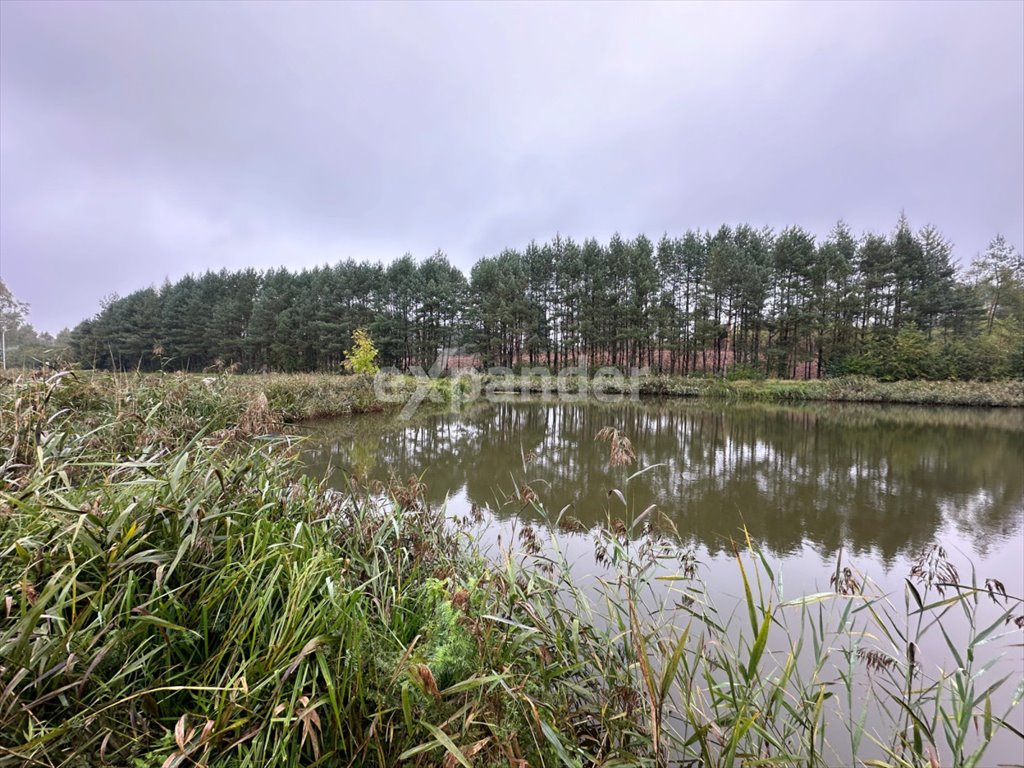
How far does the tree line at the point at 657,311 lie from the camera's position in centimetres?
2272

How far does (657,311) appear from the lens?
2461 centimetres

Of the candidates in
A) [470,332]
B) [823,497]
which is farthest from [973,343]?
[470,332]

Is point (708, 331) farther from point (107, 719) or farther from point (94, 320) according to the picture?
point (94, 320)

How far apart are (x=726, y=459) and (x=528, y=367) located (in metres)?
20.8

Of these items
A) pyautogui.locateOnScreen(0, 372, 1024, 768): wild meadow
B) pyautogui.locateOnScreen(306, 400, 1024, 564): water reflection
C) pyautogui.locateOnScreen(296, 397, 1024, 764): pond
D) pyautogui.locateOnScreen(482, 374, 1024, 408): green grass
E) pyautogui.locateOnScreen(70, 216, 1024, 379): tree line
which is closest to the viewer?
pyautogui.locateOnScreen(0, 372, 1024, 768): wild meadow

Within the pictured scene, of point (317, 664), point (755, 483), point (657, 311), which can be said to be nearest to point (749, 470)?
point (755, 483)

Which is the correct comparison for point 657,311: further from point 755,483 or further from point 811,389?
point 755,483

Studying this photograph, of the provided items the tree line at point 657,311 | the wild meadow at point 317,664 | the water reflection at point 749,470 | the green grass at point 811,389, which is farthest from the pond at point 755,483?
the tree line at point 657,311

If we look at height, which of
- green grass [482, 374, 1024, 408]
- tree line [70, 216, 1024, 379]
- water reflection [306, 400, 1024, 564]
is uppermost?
tree line [70, 216, 1024, 379]

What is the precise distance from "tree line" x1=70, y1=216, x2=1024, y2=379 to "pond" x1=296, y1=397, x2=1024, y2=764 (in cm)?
1347

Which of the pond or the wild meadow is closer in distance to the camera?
the wild meadow

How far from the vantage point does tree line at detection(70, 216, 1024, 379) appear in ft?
74.5

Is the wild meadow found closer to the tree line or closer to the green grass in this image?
the green grass

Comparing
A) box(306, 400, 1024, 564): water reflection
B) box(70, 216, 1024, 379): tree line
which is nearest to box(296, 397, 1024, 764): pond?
box(306, 400, 1024, 564): water reflection
